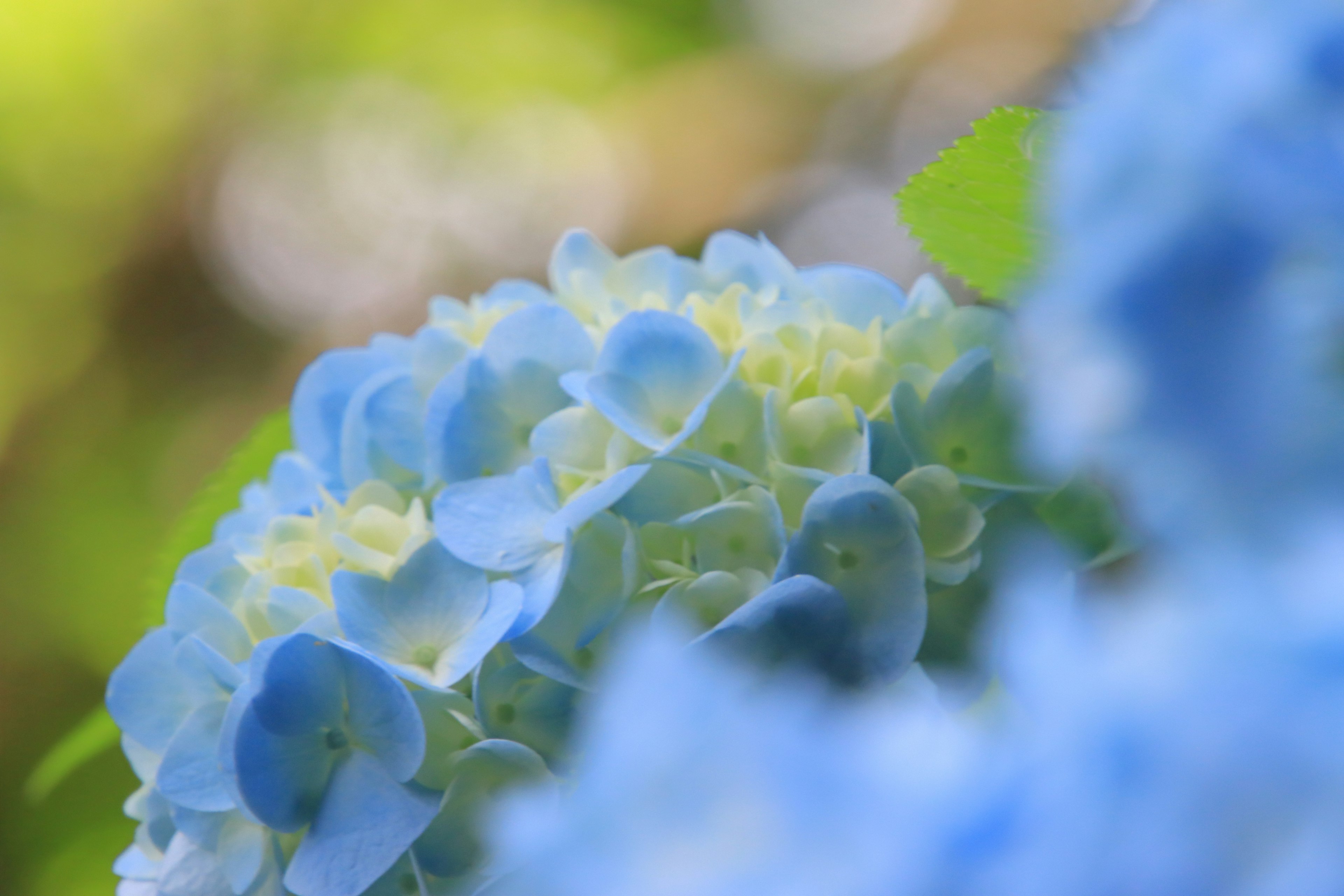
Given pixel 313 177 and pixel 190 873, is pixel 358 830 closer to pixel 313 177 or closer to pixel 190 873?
pixel 190 873

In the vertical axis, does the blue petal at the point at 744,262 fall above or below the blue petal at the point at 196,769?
above

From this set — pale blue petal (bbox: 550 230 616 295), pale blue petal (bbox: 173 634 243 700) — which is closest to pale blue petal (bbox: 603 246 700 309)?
pale blue petal (bbox: 550 230 616 295)

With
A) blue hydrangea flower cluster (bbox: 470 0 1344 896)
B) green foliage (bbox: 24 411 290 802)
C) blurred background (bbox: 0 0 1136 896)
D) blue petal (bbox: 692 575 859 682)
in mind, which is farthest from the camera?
blurred background (bbox: 0 0 1136 896)

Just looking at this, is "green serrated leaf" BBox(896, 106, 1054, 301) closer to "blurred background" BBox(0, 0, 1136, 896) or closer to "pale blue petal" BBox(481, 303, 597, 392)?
"pale blue petal" BBox(481, 303, 597, 392)

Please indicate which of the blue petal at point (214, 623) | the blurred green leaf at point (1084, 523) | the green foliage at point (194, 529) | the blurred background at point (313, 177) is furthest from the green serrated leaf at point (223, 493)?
the blurred background at point (313, 177)

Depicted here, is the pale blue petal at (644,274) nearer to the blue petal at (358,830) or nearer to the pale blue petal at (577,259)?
the pale blue petal at (577,259)

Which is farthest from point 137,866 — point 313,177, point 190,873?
point 313,177
